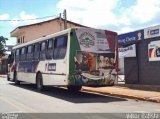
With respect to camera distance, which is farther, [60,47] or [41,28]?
[41,28]

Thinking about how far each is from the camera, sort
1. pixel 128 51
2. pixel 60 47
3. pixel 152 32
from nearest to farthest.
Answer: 1. pixel 60 47
2. pixel 152 32
3. pixel 128 51

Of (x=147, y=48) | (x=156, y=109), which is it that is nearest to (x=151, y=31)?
(x=147, y=48)

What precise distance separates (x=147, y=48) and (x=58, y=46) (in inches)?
232

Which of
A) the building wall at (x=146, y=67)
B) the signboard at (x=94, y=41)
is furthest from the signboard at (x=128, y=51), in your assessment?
the signboard at (x=94, y=41)

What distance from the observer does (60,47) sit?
1684 centimetres

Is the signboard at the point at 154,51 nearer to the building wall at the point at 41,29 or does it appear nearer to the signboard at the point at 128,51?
the signboard at the point at 128,51

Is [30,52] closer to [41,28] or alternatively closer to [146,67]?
[146,67]

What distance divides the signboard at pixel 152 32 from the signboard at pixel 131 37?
44cm

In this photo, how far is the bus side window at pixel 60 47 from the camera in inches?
644

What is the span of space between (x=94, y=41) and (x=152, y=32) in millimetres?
4642

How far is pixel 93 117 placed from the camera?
33.7 ft

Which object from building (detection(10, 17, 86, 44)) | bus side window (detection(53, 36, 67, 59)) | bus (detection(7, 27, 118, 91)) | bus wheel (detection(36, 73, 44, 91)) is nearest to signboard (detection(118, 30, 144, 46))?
bus (detection(7, 27, 118, 91))

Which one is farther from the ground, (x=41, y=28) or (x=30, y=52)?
(x=41, y=28)

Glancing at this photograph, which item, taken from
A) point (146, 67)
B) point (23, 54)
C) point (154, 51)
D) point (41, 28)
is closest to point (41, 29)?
point (41, 28)
